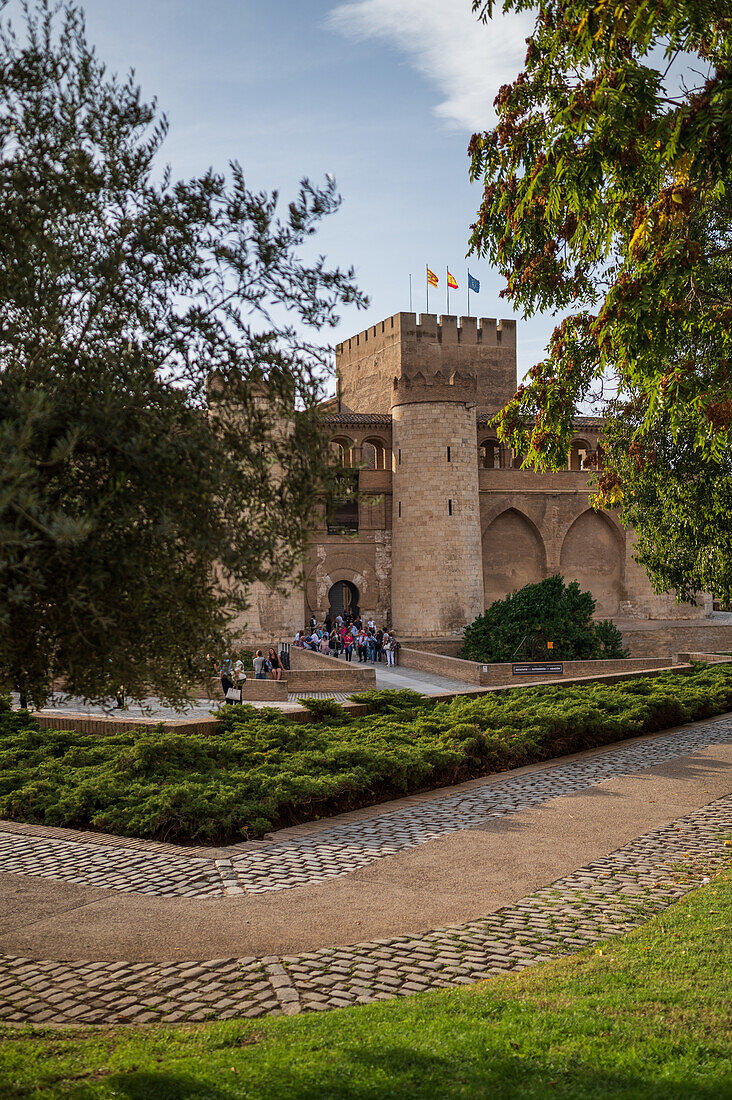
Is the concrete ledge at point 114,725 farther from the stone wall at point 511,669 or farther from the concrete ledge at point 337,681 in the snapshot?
the stone wall at point 511,669

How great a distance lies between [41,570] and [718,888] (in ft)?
17.8

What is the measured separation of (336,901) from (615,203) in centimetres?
573

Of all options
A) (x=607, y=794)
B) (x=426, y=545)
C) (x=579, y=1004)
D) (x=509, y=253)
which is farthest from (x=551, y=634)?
(x=579, y=1004)

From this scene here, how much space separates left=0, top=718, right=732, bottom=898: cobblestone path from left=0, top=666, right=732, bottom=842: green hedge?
40 centimetres

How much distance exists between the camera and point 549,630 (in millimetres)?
25812

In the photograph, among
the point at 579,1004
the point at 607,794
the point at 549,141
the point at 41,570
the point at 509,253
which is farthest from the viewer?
the point at 607,794

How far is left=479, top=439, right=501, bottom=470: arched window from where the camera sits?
4081 centimetres

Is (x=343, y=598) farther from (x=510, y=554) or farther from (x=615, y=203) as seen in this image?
(x=615, y=203)

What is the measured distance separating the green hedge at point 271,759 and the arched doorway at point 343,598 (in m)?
21.8

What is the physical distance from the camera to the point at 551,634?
84.8ft

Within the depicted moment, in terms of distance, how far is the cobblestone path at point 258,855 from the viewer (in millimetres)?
7305

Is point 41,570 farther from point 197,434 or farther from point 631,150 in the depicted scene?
point 631,150

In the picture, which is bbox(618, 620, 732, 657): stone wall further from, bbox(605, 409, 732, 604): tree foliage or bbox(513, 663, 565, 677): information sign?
bbox(605, 409, 732, 604): tree foliage

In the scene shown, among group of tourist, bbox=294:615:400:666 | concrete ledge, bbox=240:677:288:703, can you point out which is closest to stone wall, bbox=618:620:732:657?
group of tourist, bbox=294:615:400:666
